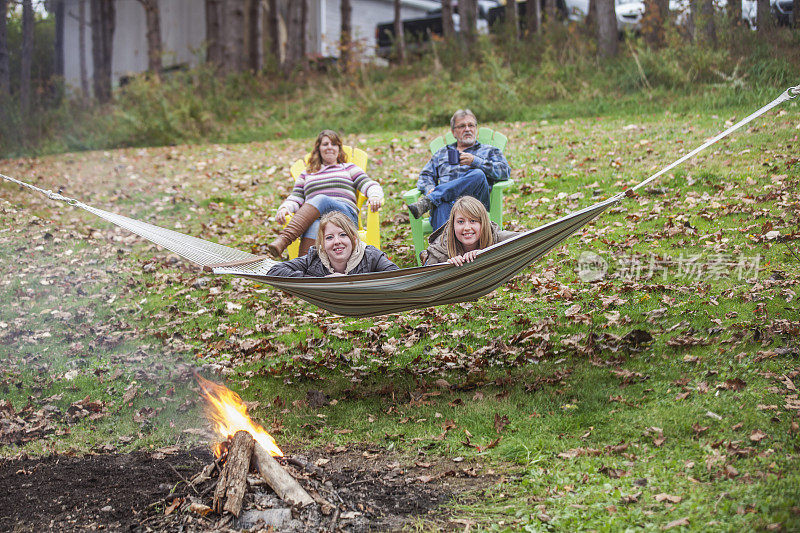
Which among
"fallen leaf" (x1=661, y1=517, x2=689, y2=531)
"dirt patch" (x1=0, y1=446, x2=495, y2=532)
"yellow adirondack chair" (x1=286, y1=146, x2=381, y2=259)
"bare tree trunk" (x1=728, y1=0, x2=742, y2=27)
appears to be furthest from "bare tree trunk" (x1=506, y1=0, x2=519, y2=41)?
"fallen leaf" (x1=661, y1=517, x2=689, y2=531)

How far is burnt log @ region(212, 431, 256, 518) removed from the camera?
282cm

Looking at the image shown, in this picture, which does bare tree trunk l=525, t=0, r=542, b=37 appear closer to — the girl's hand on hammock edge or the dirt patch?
the girl's hand on hammock edge

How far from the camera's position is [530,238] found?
3.61 metres

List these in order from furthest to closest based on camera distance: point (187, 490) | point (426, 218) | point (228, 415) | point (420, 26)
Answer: point (420, 26) → point (426, 218) → point (228, 415) → point (187, 490)

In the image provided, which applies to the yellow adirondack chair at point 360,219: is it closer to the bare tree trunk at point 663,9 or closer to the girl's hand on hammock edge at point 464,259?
the girl's hand on hammock edge at point 464,259

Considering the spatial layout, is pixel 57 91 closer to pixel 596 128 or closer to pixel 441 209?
pixel 596 128

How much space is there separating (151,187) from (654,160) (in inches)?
241

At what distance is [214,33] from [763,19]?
10.1 meters

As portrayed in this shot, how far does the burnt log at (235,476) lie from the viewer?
9.25 ft

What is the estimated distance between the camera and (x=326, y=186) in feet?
17.6

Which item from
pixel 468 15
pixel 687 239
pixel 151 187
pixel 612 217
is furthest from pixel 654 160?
pixel 468 15

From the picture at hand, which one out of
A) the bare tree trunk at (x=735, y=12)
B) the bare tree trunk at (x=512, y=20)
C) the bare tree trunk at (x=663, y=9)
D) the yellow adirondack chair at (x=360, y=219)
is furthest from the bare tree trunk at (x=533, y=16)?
the yellow adirondack chair at (x=360, y=219)

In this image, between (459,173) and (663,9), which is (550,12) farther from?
(459,173)

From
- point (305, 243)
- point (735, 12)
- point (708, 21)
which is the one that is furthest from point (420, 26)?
point (305, 243)
